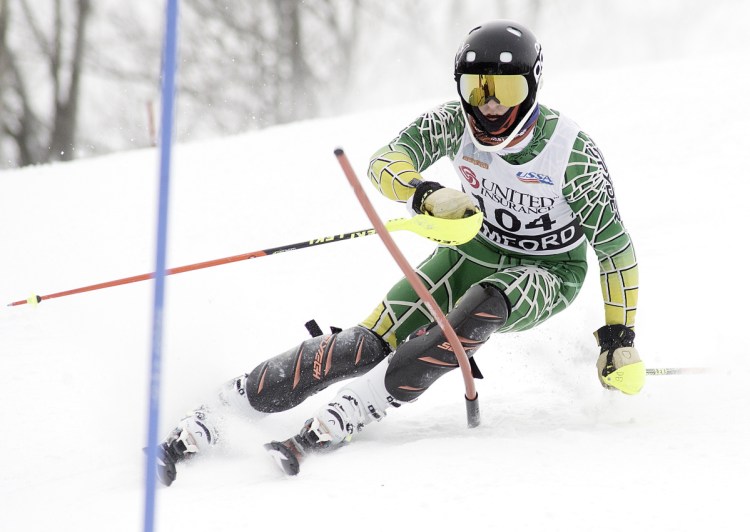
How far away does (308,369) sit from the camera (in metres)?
2.93

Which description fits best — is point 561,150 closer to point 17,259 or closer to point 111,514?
point 111,514

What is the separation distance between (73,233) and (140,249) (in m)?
0.60

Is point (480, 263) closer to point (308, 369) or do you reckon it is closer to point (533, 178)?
point (533, 178)

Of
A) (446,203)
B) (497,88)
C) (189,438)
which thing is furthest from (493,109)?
(189,438)

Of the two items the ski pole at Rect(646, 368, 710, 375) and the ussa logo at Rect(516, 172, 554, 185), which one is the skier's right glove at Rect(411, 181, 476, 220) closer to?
the ussa logo at Rect(516, 172, 554, 185)

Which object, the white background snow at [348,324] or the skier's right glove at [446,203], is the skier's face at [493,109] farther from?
the white background snow at [348,324]

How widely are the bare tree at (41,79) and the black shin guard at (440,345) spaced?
14859mm

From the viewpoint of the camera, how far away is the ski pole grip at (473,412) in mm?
2974

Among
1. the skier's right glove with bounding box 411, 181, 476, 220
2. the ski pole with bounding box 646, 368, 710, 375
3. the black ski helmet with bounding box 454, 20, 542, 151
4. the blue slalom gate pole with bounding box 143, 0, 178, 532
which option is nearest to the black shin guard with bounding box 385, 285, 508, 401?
the skier's right glove with bounding box 411, 181, 476, 220

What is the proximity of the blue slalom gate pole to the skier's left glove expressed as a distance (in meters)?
1.71

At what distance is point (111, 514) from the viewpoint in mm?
2357

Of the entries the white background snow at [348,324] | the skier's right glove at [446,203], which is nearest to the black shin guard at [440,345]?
the white background snow at [348,324]

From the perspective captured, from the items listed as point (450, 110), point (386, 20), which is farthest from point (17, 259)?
point (386, 20)

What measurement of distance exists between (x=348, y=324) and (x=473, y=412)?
2.01 metres
